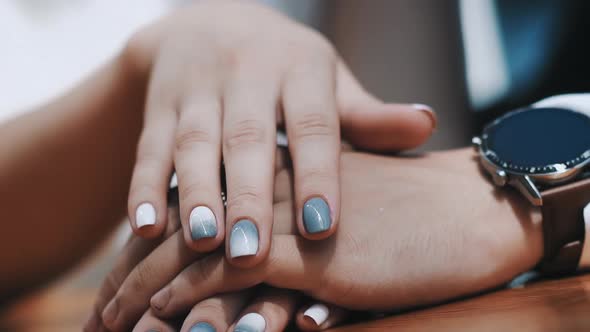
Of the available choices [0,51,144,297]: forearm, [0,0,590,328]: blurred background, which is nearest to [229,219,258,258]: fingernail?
[0,51,144,297]: forearm

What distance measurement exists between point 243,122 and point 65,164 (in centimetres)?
48

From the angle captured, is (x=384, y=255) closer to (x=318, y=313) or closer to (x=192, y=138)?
(x=318, y=313)

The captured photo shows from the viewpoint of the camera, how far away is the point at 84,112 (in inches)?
39.1

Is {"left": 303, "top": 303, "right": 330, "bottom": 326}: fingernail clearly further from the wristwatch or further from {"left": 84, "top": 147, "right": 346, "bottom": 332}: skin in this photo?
the wristwatch

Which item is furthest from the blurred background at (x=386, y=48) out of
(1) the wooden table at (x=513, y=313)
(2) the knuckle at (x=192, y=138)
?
(2) the knuckle at (x=192, y=138)

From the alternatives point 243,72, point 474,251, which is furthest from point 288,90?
point 474,251

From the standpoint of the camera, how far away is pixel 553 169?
0.65 m

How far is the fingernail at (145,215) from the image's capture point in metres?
0.65

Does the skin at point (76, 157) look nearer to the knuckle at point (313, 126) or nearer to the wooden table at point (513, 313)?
the knuckle at point (313, 126)

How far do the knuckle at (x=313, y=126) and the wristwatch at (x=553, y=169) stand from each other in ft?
0.69

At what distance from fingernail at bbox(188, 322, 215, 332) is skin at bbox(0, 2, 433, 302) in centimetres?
43

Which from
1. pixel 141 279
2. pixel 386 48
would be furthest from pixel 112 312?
pixel 386 48

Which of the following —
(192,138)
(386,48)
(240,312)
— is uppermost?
(192,138)

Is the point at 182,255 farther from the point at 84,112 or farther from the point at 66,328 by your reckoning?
the point at 66,328
